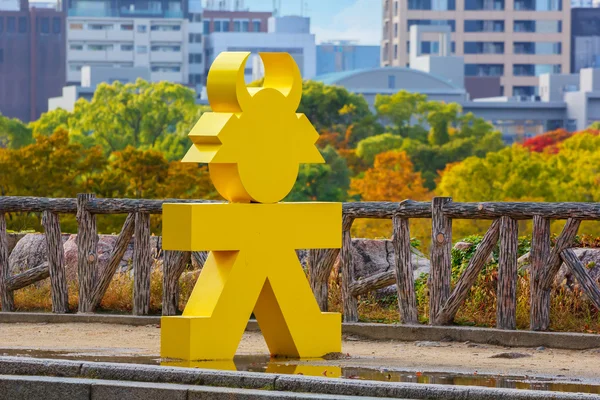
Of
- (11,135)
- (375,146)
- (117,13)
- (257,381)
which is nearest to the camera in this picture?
(257,381)

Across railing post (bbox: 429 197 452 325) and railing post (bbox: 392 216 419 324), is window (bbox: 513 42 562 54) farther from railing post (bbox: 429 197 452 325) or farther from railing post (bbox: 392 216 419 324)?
railing post (bbox: 429 197 452 325)

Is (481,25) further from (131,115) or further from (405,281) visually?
(405,281)

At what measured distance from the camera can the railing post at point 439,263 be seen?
15.0m

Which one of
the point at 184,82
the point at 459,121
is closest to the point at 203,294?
the point at 459,121

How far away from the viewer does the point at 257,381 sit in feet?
33.8

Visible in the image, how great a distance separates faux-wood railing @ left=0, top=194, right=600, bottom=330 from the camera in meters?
14.5

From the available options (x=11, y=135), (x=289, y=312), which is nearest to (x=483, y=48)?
(x=11, y=135)

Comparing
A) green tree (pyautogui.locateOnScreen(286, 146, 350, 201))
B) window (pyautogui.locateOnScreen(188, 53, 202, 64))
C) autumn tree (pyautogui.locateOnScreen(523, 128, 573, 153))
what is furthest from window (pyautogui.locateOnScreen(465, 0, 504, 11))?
green tree (pyautogui.locateOnScreen(286, 146, 350, 201))

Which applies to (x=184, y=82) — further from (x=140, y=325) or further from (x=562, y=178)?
(x=140, y=325)

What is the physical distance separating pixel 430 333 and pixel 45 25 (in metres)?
170

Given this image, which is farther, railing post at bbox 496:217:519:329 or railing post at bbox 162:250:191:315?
railing post at bbox 162:250:191:315

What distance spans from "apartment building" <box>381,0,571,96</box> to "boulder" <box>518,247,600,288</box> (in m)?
161

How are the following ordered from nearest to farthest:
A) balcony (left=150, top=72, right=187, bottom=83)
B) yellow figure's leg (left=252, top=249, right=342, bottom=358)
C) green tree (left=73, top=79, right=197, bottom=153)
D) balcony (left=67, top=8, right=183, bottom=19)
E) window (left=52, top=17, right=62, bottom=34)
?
yellow figure's leg (left=252, top=249, right=342, bottom=358) < green tree (left=73, top=79, right=197, bottom=153) < balcony (left=150, top=72, right=187, bottom=83) < window (left=52, top=17, right=62, bottom=34) < balcony (left=67, top=8, right=183, bottom=19)

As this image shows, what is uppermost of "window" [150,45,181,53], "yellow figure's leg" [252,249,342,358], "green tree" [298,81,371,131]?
"window" [150,45,181,53]
